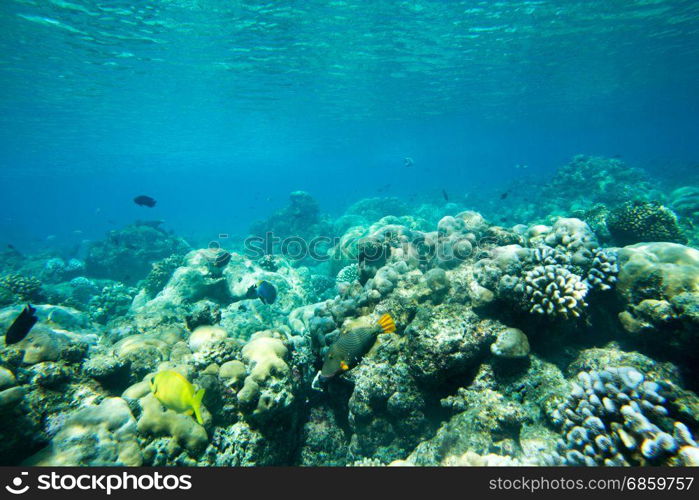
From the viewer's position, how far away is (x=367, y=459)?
4.18m

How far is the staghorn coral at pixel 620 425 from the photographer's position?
2713 millimetres

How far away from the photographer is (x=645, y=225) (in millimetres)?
8117

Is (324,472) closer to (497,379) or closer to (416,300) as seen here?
(497,379)

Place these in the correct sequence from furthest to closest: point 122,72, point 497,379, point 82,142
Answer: point 82,142, point 122,72, point 497,379

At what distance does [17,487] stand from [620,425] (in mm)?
5591

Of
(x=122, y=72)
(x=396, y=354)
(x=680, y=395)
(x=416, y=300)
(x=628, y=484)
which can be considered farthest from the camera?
(x=122, y=72)

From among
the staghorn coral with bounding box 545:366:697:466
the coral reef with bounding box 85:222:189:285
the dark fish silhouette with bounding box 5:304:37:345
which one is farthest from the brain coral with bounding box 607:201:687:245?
the coral reef with bounding box 85:222:189:285

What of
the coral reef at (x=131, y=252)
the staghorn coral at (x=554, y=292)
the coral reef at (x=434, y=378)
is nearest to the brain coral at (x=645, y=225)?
the coral reef at (x=434, y=378)

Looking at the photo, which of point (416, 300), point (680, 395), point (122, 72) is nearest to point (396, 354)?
point (416, 300)

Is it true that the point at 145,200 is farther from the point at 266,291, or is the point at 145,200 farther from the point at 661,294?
the point at 661,294

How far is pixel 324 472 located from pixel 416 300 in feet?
10.6

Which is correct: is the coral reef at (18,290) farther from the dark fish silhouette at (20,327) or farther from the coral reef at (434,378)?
the dark fish silhouette at (20,327)

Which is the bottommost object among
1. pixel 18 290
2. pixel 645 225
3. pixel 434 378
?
pixel 18 290

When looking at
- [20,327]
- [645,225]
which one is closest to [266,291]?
[20,327]
